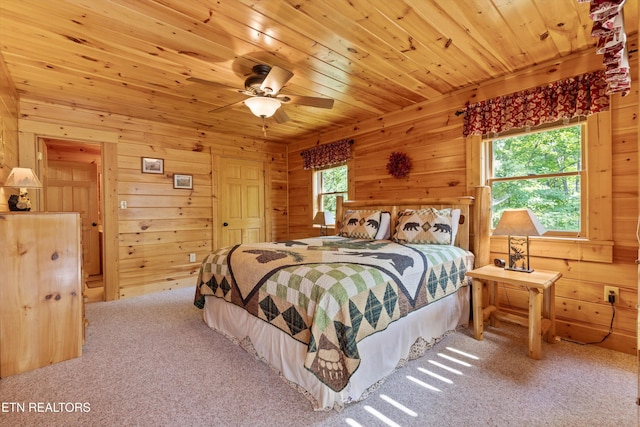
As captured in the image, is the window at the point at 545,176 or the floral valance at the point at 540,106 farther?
the window at the point at 545,176

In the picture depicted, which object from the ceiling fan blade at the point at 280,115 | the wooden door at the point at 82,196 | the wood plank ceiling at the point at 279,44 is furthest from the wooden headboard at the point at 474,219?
the wooden door at the point at 82,196

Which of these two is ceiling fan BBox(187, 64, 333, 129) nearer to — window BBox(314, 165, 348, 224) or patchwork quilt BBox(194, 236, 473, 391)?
patchwork quilt BBox(194, 236, 473, 391)

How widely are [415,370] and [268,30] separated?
2570 mm

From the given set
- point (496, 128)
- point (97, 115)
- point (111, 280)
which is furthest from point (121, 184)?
point (496, 128)

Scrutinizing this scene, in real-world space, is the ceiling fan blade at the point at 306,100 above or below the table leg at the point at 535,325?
above

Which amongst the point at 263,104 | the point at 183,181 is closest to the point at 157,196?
the point at 183,181

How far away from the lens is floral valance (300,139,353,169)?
445 cm

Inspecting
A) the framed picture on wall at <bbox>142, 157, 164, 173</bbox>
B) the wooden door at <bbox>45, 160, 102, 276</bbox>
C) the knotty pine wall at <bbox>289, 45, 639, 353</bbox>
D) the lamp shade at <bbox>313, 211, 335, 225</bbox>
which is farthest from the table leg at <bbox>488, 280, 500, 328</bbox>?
the wooden door at <bbox>45, 160, 102, 276</bbox>

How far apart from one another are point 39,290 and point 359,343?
228 centimetres

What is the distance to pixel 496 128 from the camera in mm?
2951

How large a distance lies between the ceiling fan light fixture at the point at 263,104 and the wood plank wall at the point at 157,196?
7.55 ft

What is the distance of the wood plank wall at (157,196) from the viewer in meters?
3.84

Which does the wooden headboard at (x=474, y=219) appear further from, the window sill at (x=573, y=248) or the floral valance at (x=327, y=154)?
the floral valance at (x=327, y=154)

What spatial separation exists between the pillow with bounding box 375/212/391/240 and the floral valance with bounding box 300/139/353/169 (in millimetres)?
1330
